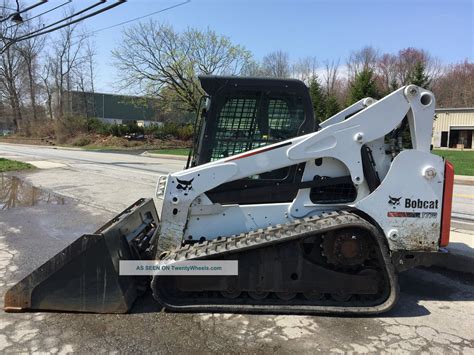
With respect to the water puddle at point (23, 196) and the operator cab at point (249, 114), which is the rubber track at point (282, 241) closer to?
the operator cab at point (249, 114)

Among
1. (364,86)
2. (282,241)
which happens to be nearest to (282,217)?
(282,241)

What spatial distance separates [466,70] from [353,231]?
71.3 m

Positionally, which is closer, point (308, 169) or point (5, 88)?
point (308, 169)

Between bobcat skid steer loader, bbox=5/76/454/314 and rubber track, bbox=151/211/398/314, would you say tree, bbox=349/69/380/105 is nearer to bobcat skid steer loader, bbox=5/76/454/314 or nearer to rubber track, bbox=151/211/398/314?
bobcat skid steer loader, bbox=5/76/454/314

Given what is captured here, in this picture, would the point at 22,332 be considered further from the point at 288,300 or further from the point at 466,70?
the point at 466,70

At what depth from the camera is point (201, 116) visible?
454 cm

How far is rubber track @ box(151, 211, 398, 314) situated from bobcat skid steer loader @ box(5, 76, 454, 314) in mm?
11

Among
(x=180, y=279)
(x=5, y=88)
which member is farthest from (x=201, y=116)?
(x=5, y=88)

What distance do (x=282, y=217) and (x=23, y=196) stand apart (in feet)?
29.6

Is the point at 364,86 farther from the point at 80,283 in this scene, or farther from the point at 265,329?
the point at 80,283

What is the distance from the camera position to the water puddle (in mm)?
9969

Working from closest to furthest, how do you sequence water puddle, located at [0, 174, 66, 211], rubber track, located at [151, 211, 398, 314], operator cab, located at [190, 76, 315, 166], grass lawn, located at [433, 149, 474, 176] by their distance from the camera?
1. rubber track, located at [151, 211, 398, 314]
2. operator cab, located at [190, 76, 315, 166]
3. water puddle, located at [0, 174, 66, 211]
4. grass lawn, located at [433, 149, 474, 176]

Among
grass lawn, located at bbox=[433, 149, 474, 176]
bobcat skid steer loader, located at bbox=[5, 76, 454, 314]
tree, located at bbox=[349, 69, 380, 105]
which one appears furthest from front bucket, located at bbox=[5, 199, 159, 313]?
tree, located at bbox=[349, 69, 380, 105]

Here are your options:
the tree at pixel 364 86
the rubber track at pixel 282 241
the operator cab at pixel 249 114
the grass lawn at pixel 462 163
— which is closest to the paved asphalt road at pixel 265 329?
the rubber track at pixel 282 241
